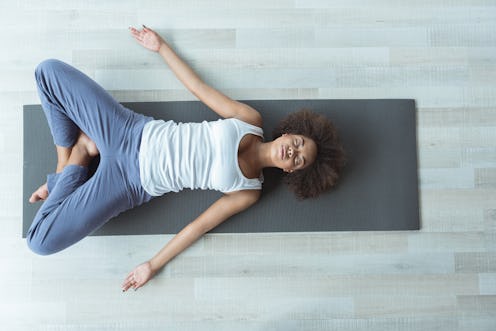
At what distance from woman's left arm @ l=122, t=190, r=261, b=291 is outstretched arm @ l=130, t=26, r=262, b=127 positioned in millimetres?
293

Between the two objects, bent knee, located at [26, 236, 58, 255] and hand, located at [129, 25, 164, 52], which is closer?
bent knee, located at [26, 236, 58, 255]

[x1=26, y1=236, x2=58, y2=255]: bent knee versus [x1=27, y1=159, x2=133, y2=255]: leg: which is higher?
[x1=27, y1=159, x2=133, y2=255]: leg

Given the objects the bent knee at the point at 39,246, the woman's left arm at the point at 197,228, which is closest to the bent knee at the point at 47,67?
the bent knee at the point at 39,246

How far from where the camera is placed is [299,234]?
163 centimetres

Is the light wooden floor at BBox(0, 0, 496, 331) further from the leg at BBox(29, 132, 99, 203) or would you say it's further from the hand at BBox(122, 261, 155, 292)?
the leg at BBox(29, 132, 99, 203)

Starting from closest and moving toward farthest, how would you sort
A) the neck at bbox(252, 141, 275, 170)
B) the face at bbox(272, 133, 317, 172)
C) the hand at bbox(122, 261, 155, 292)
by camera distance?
1. the face at bbox(272, 133, 317, 172)
2. the neck at bbox(252, 141, 275, 170)
3. the hand at bbox(122, 261, 155, 292)

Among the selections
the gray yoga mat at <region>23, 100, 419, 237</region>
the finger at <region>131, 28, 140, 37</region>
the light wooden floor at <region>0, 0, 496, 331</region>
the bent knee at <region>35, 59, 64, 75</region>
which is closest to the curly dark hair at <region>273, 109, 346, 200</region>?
the gray yoga mat at <region>23, 100, 419, 237</region>

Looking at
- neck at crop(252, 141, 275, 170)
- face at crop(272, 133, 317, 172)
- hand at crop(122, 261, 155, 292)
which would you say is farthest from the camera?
hand at crop(122, 261, 155, 292)

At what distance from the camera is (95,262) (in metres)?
1.61

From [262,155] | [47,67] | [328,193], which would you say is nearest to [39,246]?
[47,67]

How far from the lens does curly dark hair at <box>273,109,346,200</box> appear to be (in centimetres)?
145

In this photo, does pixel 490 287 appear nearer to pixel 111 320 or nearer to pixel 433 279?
pixel 433 279

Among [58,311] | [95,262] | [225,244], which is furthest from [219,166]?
[58,311]

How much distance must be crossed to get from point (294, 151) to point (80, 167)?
32.4 inches
